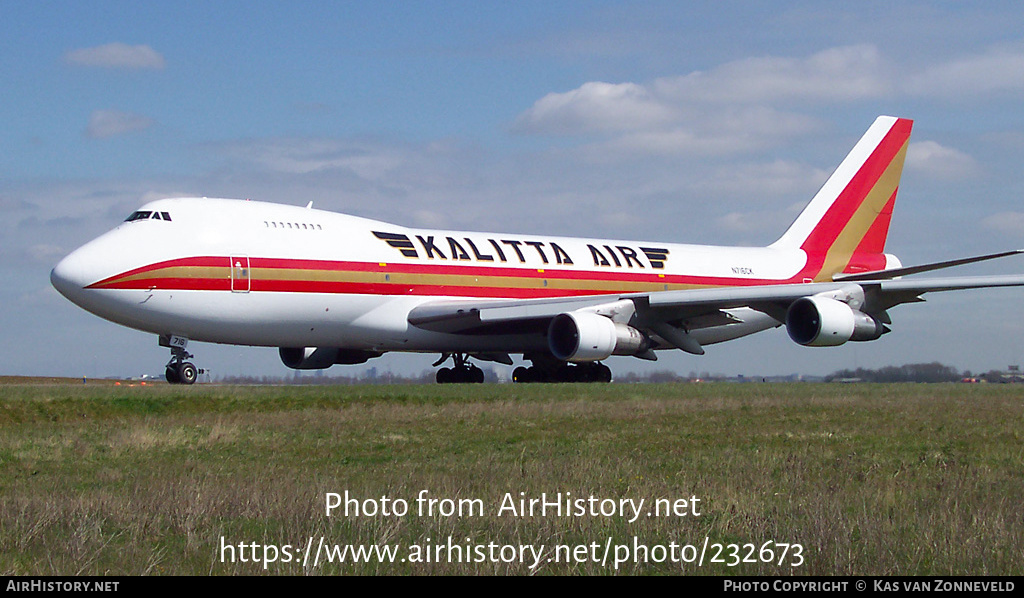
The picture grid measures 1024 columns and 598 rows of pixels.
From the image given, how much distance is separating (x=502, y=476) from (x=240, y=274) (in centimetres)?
1568

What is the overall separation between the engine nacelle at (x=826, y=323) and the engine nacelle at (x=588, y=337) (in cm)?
405

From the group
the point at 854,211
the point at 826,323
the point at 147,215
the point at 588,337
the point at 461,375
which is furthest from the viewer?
the point at 854,211

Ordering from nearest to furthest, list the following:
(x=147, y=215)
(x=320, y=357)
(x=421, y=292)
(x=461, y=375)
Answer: (x=147, y=215) < (x=421, y=292) < (x=320, y=357) < (x=461, y=375)

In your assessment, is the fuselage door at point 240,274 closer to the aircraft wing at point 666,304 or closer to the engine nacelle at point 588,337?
the aircraft wing at point 666,304

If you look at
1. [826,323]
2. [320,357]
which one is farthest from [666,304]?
[320,357]

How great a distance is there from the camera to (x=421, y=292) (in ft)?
92.8

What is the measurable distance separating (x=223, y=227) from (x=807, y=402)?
1394 cm

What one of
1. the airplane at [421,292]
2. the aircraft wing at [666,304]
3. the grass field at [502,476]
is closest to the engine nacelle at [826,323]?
the airplane at [421,292]

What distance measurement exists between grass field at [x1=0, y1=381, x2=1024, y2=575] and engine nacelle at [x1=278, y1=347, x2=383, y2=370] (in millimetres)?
10649

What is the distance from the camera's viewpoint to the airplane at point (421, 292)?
24.7 m

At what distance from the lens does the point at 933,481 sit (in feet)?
35.4

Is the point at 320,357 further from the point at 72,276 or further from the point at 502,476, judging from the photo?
the point at 502,476
